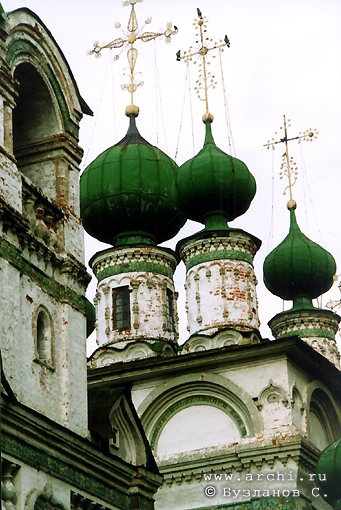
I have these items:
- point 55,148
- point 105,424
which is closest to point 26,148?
point 55,148

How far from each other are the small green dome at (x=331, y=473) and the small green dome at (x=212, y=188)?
16.1 feet

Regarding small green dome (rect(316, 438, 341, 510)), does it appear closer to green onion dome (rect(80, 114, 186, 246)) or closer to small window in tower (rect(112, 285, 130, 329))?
small window in tower (rect(112, 285, 130, 329))

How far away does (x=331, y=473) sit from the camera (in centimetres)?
1577

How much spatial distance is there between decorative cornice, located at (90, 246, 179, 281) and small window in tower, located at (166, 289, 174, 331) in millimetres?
301

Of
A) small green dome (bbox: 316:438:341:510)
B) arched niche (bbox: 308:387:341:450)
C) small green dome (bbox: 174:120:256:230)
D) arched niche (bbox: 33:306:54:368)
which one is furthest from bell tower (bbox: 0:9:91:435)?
arched niche (bbox: 308:387:341:450)

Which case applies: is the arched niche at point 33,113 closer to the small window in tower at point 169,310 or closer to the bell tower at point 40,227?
the bell tower at point 40,227

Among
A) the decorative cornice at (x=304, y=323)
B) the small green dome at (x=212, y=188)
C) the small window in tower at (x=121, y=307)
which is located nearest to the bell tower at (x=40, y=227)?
the small green dome at (x=212, y=188)

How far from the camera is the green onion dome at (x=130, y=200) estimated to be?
20.8 m

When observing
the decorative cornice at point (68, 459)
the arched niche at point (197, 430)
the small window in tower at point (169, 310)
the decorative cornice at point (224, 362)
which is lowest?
the decorative cornice at point (68, 459)

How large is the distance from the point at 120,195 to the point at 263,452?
547cm

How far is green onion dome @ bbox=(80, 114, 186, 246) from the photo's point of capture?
68.1 ft

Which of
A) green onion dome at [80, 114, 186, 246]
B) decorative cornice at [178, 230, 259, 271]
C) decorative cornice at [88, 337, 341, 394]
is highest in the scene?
green onion dome at [80, 114, 186, 246]

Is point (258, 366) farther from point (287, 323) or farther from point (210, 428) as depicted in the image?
point (287, 323)

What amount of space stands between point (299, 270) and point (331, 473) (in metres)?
6.38
